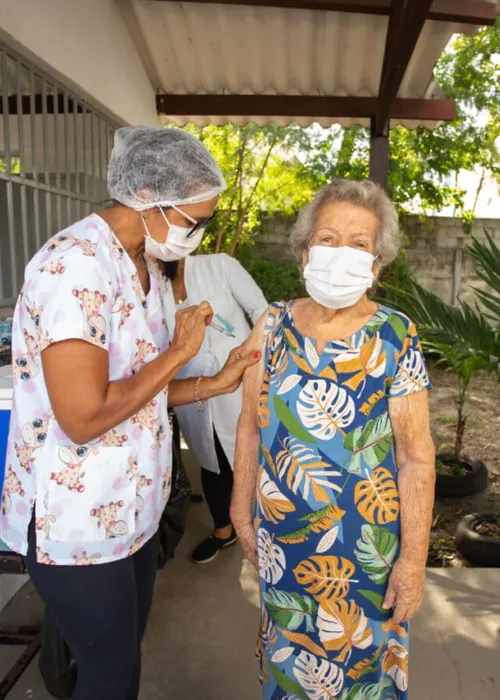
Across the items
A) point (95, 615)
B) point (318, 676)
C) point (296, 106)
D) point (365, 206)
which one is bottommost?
point (318, 676)

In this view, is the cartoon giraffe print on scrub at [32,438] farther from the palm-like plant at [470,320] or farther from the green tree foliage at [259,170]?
the green tree foliage at [259,170]

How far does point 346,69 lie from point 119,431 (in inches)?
162

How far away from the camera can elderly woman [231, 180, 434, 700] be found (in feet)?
4.59

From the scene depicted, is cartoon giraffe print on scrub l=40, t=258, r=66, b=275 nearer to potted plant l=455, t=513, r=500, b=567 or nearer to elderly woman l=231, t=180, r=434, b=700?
elderly woman l=231, t=180, r=434, b=700

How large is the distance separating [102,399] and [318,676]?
2.99 feet

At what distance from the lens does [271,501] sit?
4.88ft

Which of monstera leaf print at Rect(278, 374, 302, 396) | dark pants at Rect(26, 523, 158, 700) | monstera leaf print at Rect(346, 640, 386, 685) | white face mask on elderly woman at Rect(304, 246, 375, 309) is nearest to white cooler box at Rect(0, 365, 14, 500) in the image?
dark pants at Rect(26, 523, 158, 700)

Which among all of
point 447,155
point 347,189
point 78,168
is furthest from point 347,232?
point 447,155

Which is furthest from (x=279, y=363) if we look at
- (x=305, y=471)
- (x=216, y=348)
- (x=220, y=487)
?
(x=220, y=487)

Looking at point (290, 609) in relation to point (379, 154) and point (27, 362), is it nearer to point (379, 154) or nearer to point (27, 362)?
point (27, 362)

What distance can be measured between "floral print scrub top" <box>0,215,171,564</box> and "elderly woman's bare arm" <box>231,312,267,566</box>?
31cm

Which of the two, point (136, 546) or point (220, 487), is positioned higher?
point (136, 546)

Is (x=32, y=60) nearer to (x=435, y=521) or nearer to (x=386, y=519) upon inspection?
(x=386, y=519)

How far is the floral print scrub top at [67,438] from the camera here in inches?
47.6
